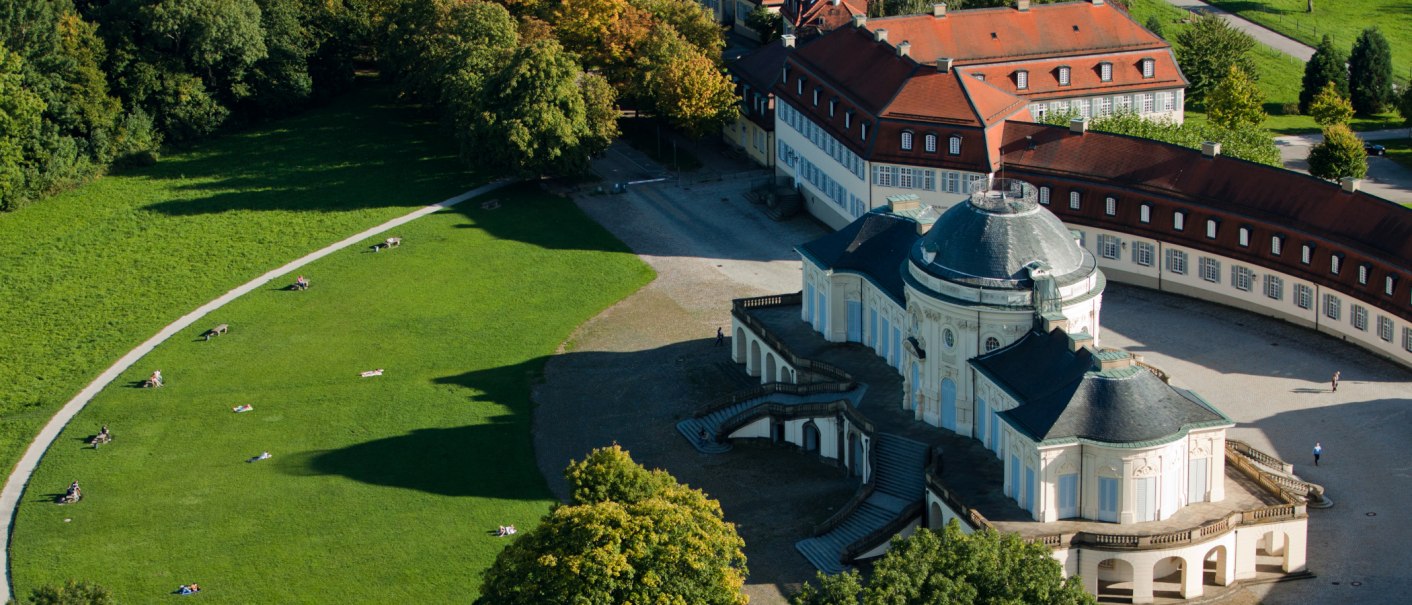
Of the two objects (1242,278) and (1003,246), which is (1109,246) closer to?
(1242,278)

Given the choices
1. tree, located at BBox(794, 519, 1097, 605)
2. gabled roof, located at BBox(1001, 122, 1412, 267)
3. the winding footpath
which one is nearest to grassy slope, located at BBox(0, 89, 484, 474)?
the winding footpath

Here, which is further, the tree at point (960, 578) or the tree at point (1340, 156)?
the tree at point (1340, 156)

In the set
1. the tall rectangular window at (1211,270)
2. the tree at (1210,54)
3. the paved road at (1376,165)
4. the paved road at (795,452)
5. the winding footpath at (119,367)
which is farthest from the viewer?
the tree at (1210,54)

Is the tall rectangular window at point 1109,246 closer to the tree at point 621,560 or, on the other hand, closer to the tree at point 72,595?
the tree at point 621,560

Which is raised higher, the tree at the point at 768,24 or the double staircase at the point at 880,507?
the tree at the point at 768,24

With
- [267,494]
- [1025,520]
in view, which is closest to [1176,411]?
[1025,520]

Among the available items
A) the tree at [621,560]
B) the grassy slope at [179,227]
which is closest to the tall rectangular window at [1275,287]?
the tree at [621,560]

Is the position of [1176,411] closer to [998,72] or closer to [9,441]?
[998,72]
